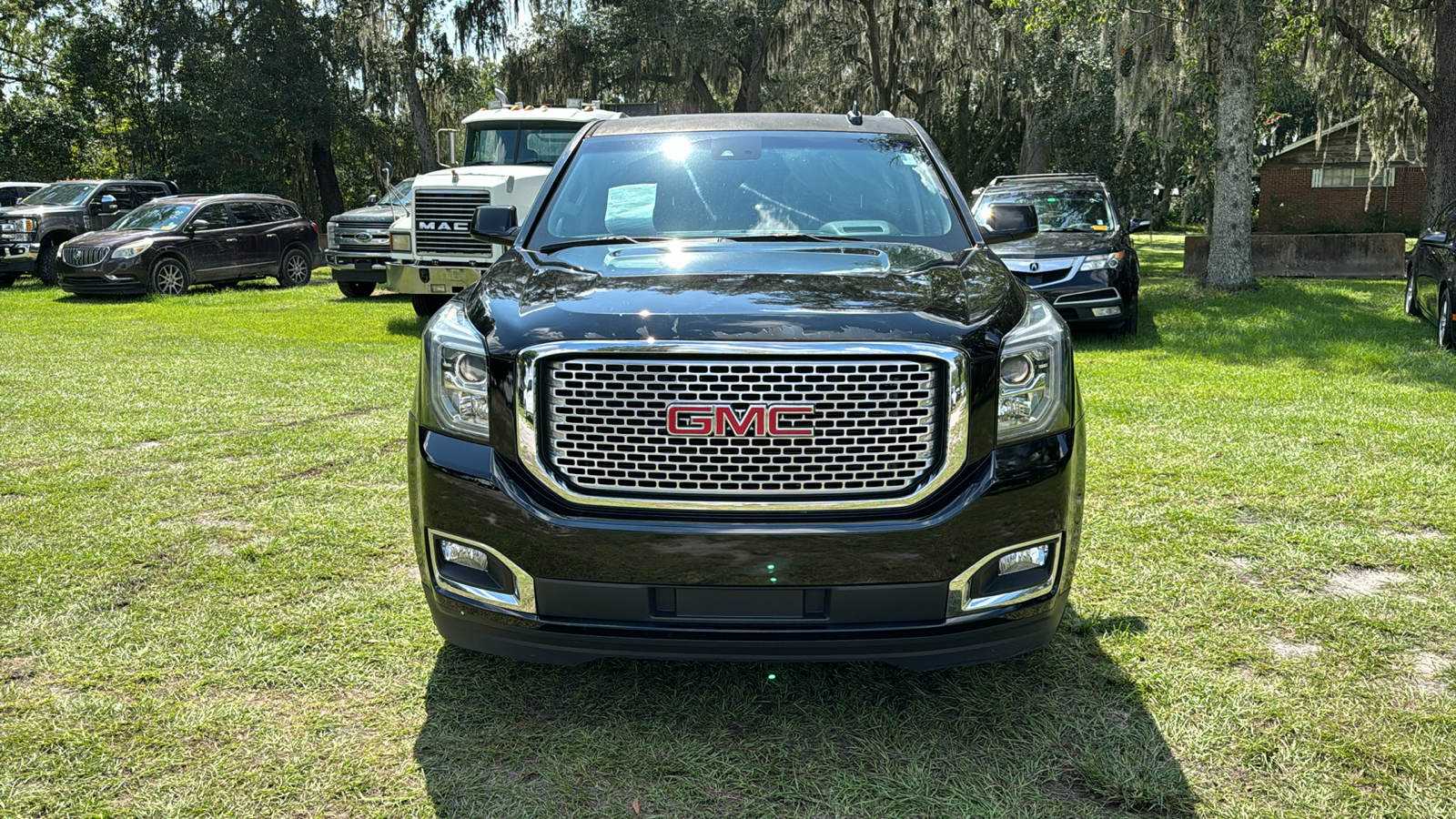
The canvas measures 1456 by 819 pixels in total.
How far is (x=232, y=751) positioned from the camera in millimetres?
3070

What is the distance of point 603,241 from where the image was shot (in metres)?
4.04

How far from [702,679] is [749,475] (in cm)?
101

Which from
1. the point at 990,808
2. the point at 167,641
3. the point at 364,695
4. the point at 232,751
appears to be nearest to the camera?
the point at 990,808

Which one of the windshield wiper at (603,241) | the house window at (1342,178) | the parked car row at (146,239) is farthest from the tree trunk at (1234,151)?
the house window at (1342,178)

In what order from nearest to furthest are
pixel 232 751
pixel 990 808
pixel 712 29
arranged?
pixel 990 808, pixel 232 751, pixel 712 29

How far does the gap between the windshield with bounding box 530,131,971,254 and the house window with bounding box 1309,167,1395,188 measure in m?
39.0

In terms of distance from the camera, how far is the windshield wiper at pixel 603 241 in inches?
157

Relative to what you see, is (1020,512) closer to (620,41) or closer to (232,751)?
(232,751)

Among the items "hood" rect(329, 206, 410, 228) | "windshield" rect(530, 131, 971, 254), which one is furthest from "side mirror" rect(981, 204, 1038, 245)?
"hood" rect(329, 206, 410, 228)

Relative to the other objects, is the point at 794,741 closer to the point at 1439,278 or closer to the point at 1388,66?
the point at 1439,278

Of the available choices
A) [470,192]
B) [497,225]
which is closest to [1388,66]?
[470,192]

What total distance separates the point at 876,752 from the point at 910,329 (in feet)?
3.83

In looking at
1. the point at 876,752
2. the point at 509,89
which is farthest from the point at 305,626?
the point at 509,89

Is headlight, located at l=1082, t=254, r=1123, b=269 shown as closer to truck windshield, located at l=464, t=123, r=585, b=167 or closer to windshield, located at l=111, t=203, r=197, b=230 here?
truck windshield, located at l=464, t=123, r=585, b=167
